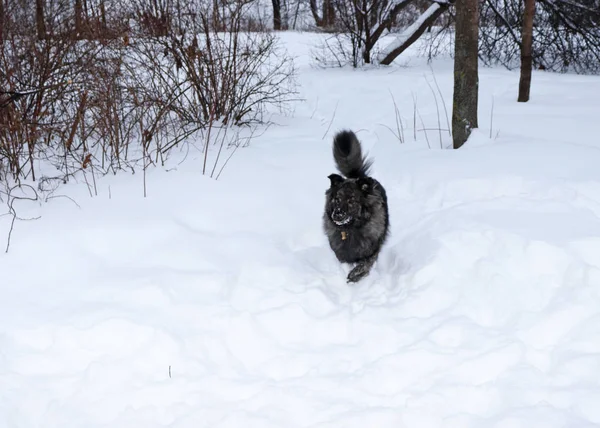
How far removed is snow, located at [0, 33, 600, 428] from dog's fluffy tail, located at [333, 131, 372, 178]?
0.90 metres

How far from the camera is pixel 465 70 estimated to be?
295 inches

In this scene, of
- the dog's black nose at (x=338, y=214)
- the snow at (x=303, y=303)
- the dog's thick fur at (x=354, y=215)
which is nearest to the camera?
the snow at (x=303, y=303)

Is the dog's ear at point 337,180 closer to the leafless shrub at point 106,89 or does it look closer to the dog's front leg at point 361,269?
the dog's front leg at point 361,269

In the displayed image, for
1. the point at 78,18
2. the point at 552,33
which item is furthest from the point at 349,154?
the point at 552,33

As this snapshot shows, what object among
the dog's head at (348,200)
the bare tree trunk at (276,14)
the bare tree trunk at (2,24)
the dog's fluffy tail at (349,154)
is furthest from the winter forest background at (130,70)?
the bare tree trunk at (276,14)

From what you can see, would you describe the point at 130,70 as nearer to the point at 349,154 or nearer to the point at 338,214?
the point at 349,154

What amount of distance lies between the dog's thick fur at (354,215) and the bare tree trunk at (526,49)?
523cm

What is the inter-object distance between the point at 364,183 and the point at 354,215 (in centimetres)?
30

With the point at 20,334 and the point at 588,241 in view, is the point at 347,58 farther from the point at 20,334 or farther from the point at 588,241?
the point at 20,334

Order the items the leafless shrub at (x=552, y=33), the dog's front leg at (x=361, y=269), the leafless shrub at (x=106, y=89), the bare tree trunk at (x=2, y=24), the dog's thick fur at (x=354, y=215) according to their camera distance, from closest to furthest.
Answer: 1. the dog's thick fur at (x=354, y=215)
2. the dog's front leg at (x=361, y=269)
3. the bare tree trunk at (x=2, y=24)
4. the leafless shrub at (x=106, y=89)
5. the leafless shrub at (x=552, y=33)

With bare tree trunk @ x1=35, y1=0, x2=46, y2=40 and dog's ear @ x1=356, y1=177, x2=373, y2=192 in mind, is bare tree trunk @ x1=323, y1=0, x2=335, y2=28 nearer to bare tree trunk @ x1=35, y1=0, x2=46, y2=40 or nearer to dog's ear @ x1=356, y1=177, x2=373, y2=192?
bare tree trunk @ x1=35, y1=0, x2=46, y2=40

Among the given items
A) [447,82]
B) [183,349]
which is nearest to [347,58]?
[447,82]

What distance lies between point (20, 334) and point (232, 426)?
1.83 m

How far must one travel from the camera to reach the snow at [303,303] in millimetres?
3391
